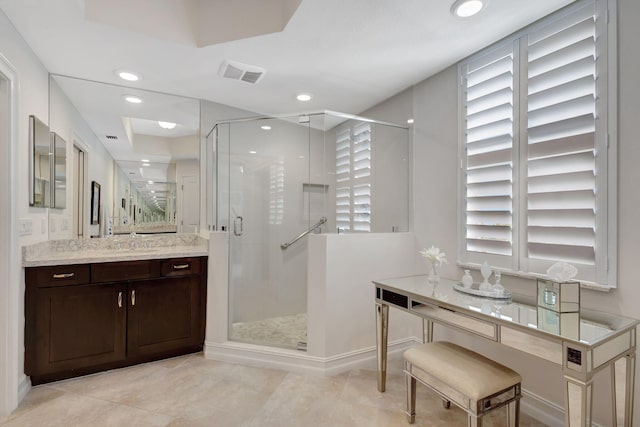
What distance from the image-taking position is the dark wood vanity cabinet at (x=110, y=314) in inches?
88.1

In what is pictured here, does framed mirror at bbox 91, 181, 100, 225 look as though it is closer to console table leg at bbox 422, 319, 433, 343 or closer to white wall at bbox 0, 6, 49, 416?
white wall at bbox 0, 6, 49, 416

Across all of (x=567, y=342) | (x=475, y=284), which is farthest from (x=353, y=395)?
(x=567, y=342)

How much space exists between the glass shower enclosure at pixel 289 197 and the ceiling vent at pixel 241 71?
40 centimetres

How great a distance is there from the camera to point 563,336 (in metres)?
1.24

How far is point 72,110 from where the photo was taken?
293cm

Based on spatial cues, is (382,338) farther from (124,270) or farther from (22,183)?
(22,183)

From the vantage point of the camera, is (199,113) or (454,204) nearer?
(454,204)

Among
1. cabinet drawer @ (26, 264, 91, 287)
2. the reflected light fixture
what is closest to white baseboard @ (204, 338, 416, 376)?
cabinet drawer @ (26, 264, 91, 287)

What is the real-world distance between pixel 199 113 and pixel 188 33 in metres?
1.15

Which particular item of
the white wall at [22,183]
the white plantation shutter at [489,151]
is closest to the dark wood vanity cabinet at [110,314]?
the white wall at [22,183]

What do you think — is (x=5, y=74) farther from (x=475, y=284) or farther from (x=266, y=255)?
(x=475, y=284)

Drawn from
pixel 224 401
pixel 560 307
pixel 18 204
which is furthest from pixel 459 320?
pixel 18 204

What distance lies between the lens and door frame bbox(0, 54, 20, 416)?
192 cm

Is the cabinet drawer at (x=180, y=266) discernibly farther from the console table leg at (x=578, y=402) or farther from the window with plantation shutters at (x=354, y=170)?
the console table leg at (x=578, y=402)
